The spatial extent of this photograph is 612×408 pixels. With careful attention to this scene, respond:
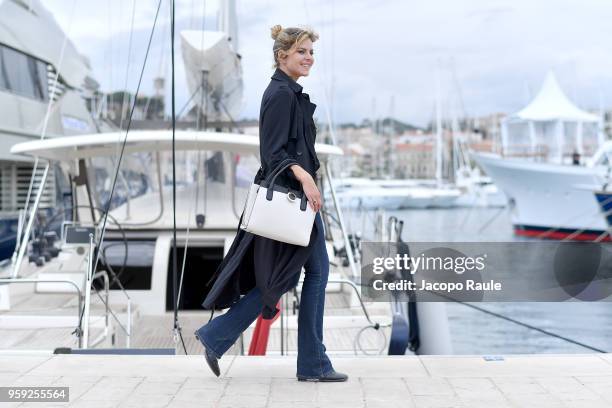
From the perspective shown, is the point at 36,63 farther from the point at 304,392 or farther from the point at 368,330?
the point at 304,392

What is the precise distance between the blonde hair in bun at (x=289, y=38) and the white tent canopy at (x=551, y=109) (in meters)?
49.2

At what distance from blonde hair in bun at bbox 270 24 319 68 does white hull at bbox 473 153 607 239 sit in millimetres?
36336

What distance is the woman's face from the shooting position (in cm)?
457

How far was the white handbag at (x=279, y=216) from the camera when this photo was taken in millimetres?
4312

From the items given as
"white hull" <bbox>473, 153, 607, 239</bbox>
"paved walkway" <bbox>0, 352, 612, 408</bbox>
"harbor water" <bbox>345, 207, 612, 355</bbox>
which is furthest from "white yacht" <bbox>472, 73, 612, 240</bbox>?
"paved walkway" <bbox>0, 352, 612, 408</bbox>

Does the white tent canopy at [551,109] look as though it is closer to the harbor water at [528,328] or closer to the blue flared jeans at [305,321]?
the harbor water at [528,328]

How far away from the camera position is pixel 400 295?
24.2ft

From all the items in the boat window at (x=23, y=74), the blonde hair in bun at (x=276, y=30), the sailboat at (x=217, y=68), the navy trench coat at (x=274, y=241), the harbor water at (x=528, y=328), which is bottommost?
the harbor water at (x=528, y=328)

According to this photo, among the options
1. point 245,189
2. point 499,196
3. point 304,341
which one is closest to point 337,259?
point 245,189

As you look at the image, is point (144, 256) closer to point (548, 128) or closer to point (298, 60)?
point (298, 60)

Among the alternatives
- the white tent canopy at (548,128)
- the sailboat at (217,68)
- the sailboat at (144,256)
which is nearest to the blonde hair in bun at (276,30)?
the sailboat at (144,256)

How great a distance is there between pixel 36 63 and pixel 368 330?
20.6 m

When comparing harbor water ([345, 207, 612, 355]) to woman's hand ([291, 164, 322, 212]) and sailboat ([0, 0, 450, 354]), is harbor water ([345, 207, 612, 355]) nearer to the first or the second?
sailboat ([0, 0, 450, 354])

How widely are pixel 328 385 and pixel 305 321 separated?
14.0 inches
